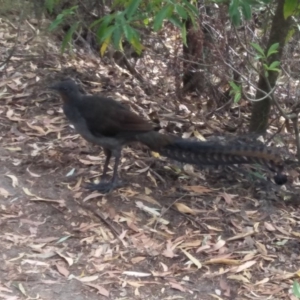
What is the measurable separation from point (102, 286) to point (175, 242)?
80cm

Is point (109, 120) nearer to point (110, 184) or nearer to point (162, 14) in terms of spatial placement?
point (110, 184)

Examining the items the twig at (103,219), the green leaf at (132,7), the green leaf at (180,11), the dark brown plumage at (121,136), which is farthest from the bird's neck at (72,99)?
the green leaf at (180,11)

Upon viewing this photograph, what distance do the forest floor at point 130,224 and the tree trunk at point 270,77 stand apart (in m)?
0.59

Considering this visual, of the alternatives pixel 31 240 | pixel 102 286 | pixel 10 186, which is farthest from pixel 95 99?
pixel 102 286

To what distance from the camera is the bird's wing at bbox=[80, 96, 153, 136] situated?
19.3 feet

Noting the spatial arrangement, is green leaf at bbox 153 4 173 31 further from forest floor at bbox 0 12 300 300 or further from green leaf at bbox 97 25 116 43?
forest floor at bbox 0 12 300 300

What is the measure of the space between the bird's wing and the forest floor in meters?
0.50

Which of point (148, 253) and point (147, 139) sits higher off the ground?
point (147, 139)

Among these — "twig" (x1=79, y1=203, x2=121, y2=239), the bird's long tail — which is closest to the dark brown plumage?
the bird's long tail

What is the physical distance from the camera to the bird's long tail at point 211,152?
5.69 meters

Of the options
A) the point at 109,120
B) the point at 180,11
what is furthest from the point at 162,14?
the point at 109,120

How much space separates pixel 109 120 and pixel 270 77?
5.68ft

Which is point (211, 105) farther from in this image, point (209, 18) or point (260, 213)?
point (260, 213)

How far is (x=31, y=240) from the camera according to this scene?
5.25 metres
